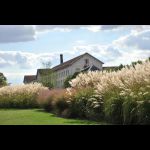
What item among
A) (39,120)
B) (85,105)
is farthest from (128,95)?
(39,120)

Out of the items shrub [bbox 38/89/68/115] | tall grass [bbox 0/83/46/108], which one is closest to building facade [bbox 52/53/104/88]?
tall grass [bbox 0/83/46/108]

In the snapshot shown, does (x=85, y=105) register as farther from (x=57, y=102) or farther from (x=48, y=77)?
(x=48, y=77)

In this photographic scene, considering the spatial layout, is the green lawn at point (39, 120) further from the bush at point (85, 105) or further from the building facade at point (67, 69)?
the building facade at point (67, 69)

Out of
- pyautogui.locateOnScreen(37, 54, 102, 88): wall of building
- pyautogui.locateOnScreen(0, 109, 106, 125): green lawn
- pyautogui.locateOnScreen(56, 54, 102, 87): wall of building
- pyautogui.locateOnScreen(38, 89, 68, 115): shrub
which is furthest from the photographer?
pyautogui.locateOnScreen(37, 54, 102, 88): wall of building

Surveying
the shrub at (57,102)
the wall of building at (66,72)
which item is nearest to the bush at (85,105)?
the shrub at (57,102)

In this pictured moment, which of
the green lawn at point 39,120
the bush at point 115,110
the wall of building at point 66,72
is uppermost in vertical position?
the wall of building at point 66,72

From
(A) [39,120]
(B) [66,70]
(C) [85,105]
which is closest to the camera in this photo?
(C) [85,105]

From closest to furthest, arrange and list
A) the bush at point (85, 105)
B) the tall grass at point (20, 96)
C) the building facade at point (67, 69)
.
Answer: the bush at point (85, 105) < the tall grass at point (20, 96) < the building facade at point (67, 69)

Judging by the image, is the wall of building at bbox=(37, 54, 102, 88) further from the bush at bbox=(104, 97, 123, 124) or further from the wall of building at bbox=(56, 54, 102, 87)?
the bush at bbox=(104, 97, 123, 124)

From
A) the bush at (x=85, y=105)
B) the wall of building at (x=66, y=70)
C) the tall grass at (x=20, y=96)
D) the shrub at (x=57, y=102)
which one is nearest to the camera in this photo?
the bush at (x=85, y=105)

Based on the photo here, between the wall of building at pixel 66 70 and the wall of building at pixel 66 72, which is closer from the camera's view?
the wall of building at pixel 66 70

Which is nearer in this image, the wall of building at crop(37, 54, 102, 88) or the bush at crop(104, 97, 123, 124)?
the bush at crop(104, 97, 123, 124)
